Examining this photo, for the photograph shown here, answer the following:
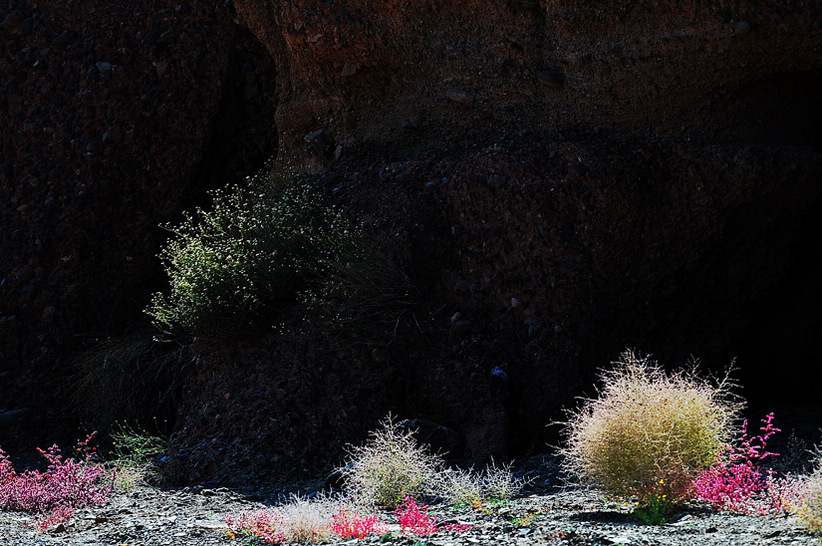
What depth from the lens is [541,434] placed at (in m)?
6.00

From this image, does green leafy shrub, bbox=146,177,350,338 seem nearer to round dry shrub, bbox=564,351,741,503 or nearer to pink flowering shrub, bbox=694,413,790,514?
round dry shrub, bbox=564,351,741,503

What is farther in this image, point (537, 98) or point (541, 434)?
point (537, 98)

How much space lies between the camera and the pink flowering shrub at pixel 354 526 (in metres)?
4.09

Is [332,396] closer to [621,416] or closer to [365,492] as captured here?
[365,492]

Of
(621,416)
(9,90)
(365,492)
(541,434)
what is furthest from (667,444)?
(9,90)

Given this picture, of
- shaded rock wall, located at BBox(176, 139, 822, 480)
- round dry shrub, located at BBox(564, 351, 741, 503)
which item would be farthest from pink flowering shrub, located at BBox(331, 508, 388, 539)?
shaded rock wall, located at BBox(176, 139, 822, 480)

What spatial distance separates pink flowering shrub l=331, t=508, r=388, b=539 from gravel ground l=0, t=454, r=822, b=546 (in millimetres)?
76

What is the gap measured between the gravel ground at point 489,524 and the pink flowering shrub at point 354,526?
76 millimetres

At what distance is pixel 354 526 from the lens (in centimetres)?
414

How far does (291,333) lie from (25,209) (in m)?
A: 3.75

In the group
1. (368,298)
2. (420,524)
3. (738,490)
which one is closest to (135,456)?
(368,298)

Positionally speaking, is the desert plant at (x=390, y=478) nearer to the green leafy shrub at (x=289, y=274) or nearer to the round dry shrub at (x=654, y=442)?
the round dry shrub at (x=654, y=442)

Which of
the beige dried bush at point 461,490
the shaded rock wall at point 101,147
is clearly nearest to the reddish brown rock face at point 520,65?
the shaded rock wall at point 101,147

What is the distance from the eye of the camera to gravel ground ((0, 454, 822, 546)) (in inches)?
142
